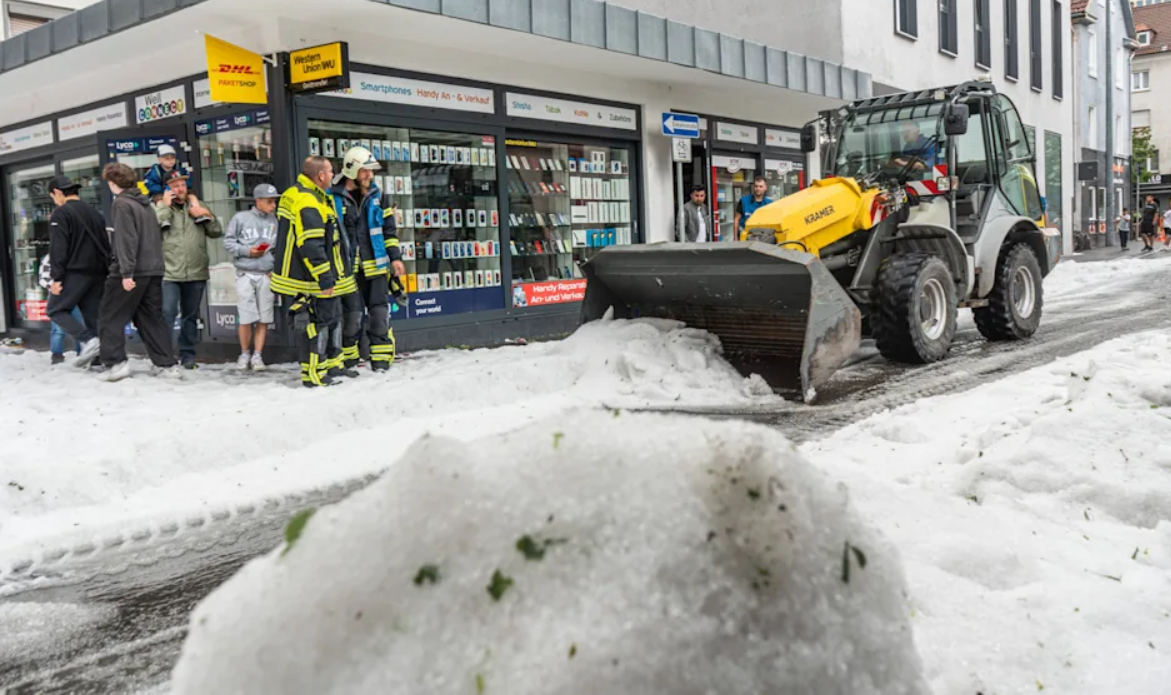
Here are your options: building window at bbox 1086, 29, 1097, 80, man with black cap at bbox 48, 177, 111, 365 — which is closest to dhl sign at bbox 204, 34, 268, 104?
man with black cap at bbox 48, 177, 111, 365

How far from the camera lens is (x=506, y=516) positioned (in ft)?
5.40

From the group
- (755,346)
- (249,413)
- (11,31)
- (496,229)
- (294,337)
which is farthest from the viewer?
(11,31)

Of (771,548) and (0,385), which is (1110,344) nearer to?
(771,548)

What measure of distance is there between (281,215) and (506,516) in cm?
730

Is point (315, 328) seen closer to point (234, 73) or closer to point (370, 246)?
point (370, 246)

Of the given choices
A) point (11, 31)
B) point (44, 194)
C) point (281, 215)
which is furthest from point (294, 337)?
point (11, 31)

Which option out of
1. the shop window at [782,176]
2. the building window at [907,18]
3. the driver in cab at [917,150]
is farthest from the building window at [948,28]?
the driver in cab at [917,150]

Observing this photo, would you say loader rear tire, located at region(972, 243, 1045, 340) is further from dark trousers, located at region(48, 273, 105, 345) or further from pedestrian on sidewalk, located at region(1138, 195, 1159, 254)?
pedestrian on sidewalk, located at region(1138, 195, 1159, 254)

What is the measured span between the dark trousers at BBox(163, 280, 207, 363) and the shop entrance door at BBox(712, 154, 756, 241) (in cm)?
858

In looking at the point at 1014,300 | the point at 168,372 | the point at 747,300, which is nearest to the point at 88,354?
the point at 168,372

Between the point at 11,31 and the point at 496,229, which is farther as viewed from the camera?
the point at 11,31

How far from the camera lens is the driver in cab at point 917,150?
32.2 feet

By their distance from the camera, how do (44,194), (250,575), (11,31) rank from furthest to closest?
1. (11,31)
2. (44,194)
3. (250,575)

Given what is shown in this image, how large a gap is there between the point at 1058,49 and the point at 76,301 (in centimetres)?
3022
